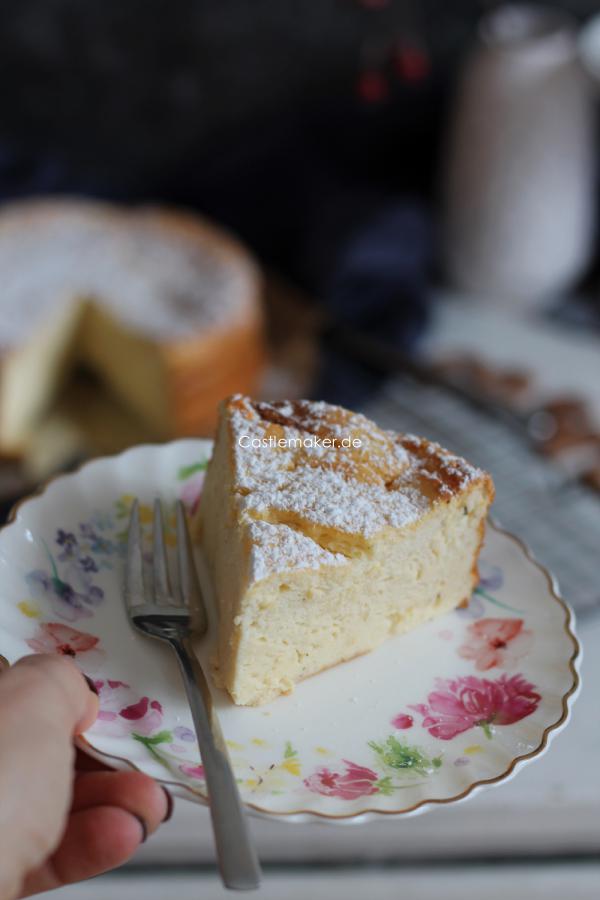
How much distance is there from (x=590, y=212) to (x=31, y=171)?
51.9 inches

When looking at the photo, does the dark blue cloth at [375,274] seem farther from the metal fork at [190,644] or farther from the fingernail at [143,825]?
the fingernail at [143,825]

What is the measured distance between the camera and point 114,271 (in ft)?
7.42

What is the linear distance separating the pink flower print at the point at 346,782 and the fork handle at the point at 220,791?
9 cm

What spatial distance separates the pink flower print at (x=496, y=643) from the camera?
3.35 ft

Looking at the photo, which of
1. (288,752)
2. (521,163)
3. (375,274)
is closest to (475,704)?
(288,752)

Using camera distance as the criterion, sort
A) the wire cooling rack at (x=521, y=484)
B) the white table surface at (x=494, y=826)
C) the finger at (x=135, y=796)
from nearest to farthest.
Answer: the finger at (x=135, y=796)
the white table surface at (x=494, y=826)
the wire cooling rack at (x=521, y=484)

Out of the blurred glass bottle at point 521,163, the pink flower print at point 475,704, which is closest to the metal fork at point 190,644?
the pink flower print at point 475,704

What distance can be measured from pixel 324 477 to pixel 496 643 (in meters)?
0.26

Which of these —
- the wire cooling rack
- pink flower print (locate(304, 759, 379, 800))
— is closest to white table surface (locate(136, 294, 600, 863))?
the wire cooling rack

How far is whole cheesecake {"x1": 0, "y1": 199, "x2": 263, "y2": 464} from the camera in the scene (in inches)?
82.0

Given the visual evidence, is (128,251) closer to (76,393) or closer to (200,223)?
(200,223)

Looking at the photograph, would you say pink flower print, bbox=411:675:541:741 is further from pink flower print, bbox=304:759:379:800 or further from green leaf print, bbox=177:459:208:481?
green leaf print, bbox=177:459:208:481

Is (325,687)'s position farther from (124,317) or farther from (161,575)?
(124,317)

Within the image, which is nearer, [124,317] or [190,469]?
[190,469]
